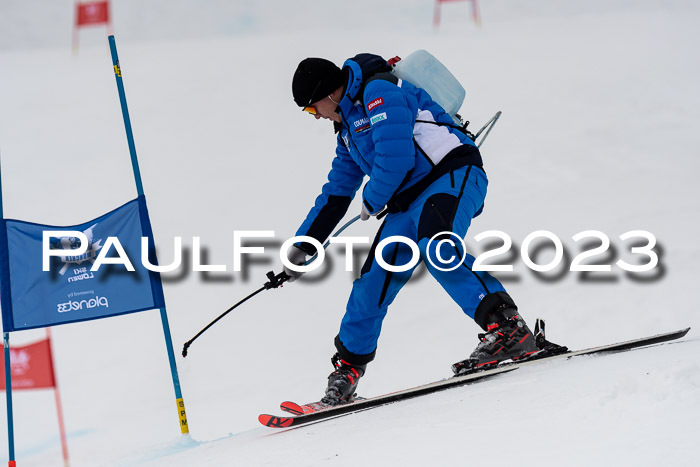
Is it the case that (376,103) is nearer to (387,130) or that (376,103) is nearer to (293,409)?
(387,130)

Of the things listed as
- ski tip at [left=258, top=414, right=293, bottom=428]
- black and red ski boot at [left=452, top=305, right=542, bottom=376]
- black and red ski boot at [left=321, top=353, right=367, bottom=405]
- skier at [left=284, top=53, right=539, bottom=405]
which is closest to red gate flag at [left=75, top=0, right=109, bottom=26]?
skier at [left=284, top=53, right=539, bottom=405]

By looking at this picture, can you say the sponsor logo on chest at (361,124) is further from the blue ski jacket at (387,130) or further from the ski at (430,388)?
the ski at (430,388)

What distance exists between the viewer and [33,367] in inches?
270

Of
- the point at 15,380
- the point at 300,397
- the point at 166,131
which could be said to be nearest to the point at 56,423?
the point at 15,380

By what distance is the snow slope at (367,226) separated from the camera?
241cm

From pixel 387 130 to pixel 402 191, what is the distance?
0.36 metres

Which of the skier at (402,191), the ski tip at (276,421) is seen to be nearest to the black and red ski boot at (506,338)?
the skier at (402,191)

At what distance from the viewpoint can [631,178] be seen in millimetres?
11242

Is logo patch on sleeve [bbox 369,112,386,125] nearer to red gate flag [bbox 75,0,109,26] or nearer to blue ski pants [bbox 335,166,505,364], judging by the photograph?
blue ski pants [bbox 335,166,505,364]

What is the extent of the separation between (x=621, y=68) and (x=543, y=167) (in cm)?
702

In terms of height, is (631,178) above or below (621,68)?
below

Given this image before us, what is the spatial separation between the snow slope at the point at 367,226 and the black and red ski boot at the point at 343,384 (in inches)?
14.1

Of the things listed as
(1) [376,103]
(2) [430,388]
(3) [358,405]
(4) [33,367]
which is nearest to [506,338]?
(2) [430,388]

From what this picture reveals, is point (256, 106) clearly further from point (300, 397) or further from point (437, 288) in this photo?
point (300, 397)
